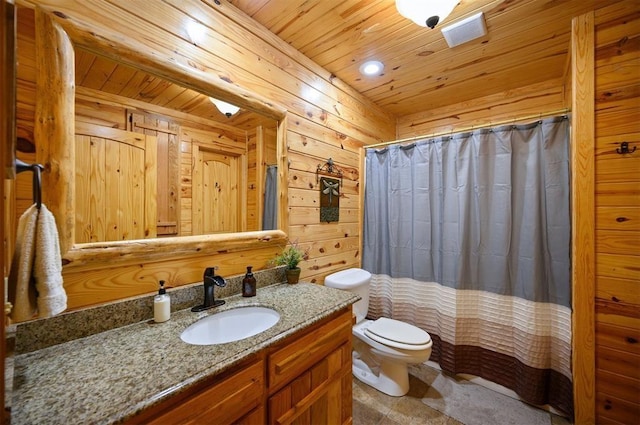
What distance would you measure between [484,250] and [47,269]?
2.28 m

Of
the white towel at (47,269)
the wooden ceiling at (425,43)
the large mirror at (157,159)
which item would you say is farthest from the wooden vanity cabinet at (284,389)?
the wooden ceiling at (425,43)

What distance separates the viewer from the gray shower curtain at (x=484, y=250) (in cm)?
167

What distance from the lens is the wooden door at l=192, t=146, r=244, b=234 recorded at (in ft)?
4.39

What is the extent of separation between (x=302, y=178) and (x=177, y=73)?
37.3 inches

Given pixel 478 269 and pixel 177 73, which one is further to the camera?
pixel 478 269

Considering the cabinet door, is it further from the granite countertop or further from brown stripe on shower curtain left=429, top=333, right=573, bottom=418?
brown stripe on shower curtain left=429, top=333, right=573, bottom=418

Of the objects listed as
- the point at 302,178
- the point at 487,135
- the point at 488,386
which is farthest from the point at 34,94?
the point at 488,386

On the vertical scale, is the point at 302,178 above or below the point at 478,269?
above

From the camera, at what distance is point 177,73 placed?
1.21 metres

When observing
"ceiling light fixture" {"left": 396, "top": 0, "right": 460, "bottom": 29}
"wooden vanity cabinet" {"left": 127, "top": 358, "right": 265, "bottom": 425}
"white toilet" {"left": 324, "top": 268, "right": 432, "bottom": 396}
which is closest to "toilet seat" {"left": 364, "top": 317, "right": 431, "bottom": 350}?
"white toilet" {"left": 324, "top": 268, "right": 432, "bottom": 396}

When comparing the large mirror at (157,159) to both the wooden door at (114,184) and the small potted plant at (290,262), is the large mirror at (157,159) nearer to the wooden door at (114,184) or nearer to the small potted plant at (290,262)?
the wooden door at (114,184)

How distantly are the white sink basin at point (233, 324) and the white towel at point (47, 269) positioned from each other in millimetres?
508

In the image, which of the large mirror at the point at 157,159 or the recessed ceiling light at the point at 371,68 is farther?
the recessed ceiling light at the point at 371,68

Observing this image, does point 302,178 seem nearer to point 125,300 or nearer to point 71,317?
point 125,300
